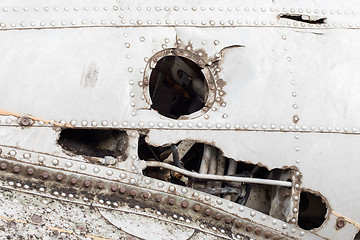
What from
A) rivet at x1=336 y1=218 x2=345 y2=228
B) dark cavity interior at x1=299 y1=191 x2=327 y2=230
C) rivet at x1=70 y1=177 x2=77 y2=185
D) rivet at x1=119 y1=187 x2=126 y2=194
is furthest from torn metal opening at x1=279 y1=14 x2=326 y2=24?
rivet at x1=70 y1=177 x2=77 y2=185

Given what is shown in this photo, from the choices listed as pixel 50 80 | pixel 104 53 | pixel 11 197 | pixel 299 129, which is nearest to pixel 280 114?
pixel 299 129

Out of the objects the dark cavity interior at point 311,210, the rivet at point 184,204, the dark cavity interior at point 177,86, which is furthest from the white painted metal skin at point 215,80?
the dark cavity interior at point 311,210

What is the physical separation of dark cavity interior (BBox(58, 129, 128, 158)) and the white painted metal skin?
0.20 meters

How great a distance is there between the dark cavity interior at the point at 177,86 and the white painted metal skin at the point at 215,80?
364 mm

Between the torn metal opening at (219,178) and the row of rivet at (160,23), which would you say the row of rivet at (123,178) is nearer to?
the torn metal opening at (219,178)

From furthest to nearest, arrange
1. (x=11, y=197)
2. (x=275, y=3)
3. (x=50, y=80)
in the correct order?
(x=275, y=3) → (x=50, y=80) → (x=11, y=197)

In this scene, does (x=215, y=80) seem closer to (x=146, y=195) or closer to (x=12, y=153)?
(x=146, y=195)

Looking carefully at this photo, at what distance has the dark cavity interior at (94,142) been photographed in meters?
4.39

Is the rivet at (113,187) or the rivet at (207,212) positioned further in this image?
the rivet at (207,212)

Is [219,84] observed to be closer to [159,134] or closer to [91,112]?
[159,134]

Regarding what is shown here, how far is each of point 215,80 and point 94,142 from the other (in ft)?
3.51

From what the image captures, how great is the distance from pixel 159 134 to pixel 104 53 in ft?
2.34

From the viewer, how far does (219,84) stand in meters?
4.48

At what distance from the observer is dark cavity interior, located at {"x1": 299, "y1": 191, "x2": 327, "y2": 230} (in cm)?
503
